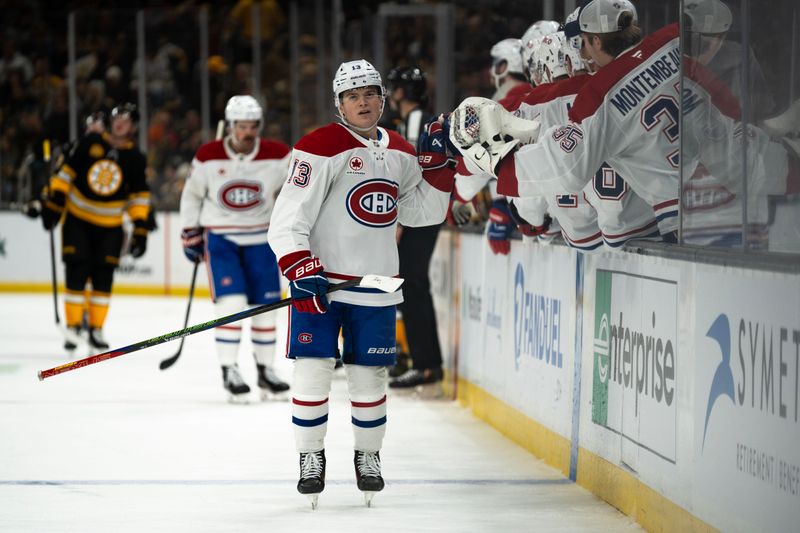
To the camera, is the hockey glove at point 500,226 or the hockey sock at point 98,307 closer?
the hockey glove at point 500,226

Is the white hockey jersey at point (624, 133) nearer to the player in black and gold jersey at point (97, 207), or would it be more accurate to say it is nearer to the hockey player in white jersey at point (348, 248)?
the hockey player in white jersey at point (348, 248)

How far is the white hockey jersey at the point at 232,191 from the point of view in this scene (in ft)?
21.5

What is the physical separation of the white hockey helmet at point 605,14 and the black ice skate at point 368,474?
1496mm

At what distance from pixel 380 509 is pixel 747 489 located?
140cm

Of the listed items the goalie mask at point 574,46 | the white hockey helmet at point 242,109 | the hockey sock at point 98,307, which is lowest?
the hockey sock at point 98,307

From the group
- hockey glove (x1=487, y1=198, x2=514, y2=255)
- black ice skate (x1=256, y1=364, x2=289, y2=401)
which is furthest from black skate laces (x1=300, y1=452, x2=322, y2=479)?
black ice skate (x1=256, y1=364, x2=289, y2=401)

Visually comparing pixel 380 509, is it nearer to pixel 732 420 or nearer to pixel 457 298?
pixel 732 420

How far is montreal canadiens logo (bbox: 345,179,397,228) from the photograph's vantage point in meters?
4.08

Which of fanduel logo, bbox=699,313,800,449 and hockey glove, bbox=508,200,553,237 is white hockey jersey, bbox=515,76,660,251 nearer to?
hockey glove, bbox=508,200,553,237

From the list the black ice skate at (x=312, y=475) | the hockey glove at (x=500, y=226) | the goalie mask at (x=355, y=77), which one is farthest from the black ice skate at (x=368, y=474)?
the hockey glove at (x=500, y=226)

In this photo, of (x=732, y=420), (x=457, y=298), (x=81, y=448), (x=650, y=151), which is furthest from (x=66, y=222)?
(x=732, y=420)

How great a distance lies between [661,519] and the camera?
360 centimetres

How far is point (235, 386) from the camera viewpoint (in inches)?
257

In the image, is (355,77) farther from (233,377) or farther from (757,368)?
(233,377)
